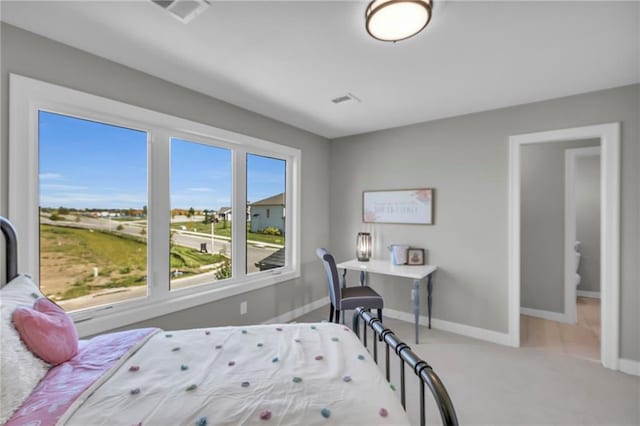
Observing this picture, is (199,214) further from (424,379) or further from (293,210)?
(424,379)

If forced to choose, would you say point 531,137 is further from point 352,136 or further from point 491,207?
point 352,136

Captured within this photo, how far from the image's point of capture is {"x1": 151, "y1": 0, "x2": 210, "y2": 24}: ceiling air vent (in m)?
1.46

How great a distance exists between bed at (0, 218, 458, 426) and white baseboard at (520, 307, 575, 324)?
3.50 metres

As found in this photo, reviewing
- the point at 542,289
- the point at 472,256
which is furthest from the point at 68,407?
the point at 542,289

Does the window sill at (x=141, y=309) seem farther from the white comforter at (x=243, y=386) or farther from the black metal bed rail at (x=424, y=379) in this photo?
the black metal bed rail at (x=424, y=379)

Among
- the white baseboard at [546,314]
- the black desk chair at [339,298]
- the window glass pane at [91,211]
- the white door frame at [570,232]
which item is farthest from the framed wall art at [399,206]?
the window glass pane at [91,211]

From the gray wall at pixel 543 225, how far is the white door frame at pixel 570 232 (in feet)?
0.13

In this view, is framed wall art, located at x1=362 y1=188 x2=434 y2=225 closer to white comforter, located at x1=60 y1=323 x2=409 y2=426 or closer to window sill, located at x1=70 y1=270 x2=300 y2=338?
window sill, located at x1=70 y1=270 x2=300 y2=338

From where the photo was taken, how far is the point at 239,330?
1.70 m

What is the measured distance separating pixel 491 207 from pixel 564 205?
1.41 m

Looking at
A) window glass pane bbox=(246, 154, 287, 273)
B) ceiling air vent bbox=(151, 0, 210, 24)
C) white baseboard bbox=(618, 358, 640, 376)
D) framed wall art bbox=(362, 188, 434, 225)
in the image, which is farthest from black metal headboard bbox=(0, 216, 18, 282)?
white baseboard bbox=(618, 358, 640, 376)

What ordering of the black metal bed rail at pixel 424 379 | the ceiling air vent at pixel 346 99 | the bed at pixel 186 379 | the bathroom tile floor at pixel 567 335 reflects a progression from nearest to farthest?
the black metal bed rail at pixel 424 379
the bed at pixel 186 379
the ceiling air vent at pixel 346 99
the bathroom tile floor at pixel 567 335

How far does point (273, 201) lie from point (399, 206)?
1.64m

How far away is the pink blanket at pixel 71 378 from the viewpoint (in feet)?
3.12
